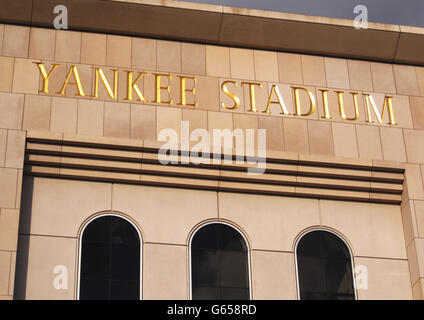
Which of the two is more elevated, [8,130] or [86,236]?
[8,130]

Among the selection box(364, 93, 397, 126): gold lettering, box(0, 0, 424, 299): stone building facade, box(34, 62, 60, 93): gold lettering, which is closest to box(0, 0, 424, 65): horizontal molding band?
box(0, 0, 424, 299): stone building facade

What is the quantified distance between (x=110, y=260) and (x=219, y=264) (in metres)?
2.43

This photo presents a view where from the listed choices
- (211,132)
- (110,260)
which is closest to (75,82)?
(211,132)

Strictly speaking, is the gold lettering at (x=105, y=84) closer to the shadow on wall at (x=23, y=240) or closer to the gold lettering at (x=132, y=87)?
the gold lettering at (x=132, y=87)

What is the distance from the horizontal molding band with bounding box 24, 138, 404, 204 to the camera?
23609 millimetres

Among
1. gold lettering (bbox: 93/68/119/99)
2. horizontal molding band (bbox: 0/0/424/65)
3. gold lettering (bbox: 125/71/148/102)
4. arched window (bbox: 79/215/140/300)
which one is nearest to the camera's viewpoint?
arched window (bbox: 79/215/140/300)

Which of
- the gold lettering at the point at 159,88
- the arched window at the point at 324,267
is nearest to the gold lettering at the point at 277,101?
the gold lettering at the point at 159,88

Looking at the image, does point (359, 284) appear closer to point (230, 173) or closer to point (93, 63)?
point (230, 173)

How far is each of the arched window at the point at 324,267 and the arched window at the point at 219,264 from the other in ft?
4.35

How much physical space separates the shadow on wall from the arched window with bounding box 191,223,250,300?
364 cm

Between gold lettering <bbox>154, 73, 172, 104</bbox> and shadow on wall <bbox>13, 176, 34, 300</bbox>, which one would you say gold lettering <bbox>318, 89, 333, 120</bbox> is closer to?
gold lettering <bbox>154, 73, 172, 104</bbox>

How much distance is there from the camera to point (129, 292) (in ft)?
73.9

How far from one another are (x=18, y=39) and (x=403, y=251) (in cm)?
1030
